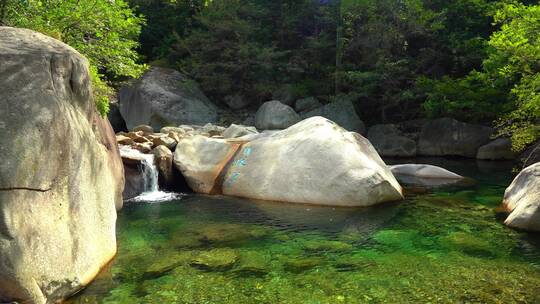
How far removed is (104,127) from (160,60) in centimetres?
2130

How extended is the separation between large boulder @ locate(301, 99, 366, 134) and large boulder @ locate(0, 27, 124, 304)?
2054 cm

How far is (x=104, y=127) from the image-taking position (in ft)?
37.3

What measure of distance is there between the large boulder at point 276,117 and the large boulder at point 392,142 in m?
4.78

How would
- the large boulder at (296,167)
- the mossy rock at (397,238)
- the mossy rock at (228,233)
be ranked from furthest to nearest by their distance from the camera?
the large boulder at (296,167)
the mossy rock at (228,233)
the mossy rock at (397,238)

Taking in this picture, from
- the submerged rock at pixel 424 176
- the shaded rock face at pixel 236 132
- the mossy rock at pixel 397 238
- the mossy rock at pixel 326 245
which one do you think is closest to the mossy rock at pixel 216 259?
the mossy rock at pixel 326 245

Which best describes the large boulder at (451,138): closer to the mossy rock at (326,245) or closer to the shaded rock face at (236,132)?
the shaded rock face at (236,132)

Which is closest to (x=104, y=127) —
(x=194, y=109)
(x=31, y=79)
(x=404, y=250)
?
(x=31, y=79)

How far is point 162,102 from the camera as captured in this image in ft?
86.8

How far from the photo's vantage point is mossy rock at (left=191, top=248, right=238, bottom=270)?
25.9 feet

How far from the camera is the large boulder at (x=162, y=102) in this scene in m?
26.2

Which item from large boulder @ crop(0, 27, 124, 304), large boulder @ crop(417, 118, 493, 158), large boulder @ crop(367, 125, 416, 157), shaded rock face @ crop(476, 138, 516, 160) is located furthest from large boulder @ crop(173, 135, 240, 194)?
shaded rock face @ crop(476, 138, 516, 160)

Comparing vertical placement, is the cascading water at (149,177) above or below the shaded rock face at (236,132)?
below

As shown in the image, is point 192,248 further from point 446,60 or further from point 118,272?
point 446,60

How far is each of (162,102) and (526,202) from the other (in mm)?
20469
